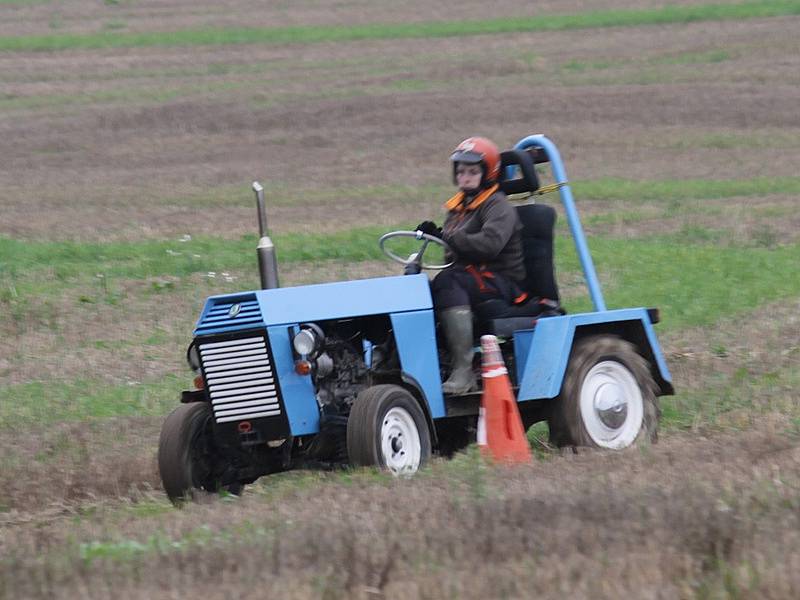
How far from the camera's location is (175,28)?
4562cm

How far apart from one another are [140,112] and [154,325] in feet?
65.2

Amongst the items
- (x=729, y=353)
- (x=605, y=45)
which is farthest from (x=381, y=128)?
(x=729, y=353)

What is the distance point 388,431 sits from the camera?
7.94 meters

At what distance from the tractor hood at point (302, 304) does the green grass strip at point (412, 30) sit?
116 ft

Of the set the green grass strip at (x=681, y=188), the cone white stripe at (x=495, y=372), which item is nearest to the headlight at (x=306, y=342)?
the cone white stripe at (x=495, y=372)

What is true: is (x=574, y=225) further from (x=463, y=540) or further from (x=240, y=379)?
(x=463, y=540)

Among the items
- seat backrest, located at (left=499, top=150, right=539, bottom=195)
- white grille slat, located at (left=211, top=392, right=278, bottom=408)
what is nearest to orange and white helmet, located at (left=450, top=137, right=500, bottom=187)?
seat backrest, located at (left=499, top=150, right=539, bottom=195)

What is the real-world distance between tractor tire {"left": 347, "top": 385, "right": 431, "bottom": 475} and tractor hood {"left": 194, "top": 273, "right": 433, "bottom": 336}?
0.47 metres

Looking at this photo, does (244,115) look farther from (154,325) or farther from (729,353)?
(729,353)

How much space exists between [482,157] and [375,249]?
31.3 feet

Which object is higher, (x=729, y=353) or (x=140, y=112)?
(x=140, y=112)

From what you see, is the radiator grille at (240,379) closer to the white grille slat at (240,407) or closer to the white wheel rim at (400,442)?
the white grille slat at (240,407)

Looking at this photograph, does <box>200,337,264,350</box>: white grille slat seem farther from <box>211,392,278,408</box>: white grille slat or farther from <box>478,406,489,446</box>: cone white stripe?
<box>478,406,489,446</box>: cone white stripe

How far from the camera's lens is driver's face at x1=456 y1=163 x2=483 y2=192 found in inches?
351
